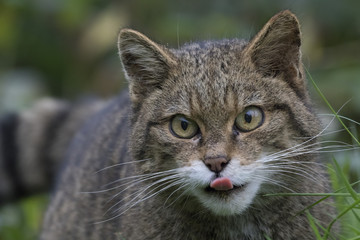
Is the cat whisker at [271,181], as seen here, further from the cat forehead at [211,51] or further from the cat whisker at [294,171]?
the cat forehead at [211,51]

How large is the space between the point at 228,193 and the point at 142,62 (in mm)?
1127

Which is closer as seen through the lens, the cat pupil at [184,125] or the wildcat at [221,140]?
the wildcat at [221,140]

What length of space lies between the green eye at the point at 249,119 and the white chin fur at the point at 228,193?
273mm

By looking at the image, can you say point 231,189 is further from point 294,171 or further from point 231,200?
point 294,171

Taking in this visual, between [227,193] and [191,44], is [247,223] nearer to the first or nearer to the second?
[227,193]

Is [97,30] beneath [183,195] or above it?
above

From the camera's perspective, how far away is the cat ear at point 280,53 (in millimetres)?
4387

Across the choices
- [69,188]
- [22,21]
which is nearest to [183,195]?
[69,188]

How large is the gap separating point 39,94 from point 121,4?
1.57m

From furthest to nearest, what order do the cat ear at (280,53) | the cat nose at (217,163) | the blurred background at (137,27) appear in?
1. the blurred background at (137,27)
2. the cat ear at (280,53)
3. the cat nose at (217,163)

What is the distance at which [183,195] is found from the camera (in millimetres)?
→ 4340

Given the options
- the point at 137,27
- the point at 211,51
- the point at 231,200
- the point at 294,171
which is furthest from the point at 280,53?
the point at 137,27

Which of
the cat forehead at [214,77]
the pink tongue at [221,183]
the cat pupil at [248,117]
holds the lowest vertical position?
the pink tongue at [221,183]

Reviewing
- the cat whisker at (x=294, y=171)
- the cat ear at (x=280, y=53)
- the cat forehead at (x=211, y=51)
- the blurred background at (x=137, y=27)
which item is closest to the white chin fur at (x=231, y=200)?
the cat whisker at (x=294, y=171)
